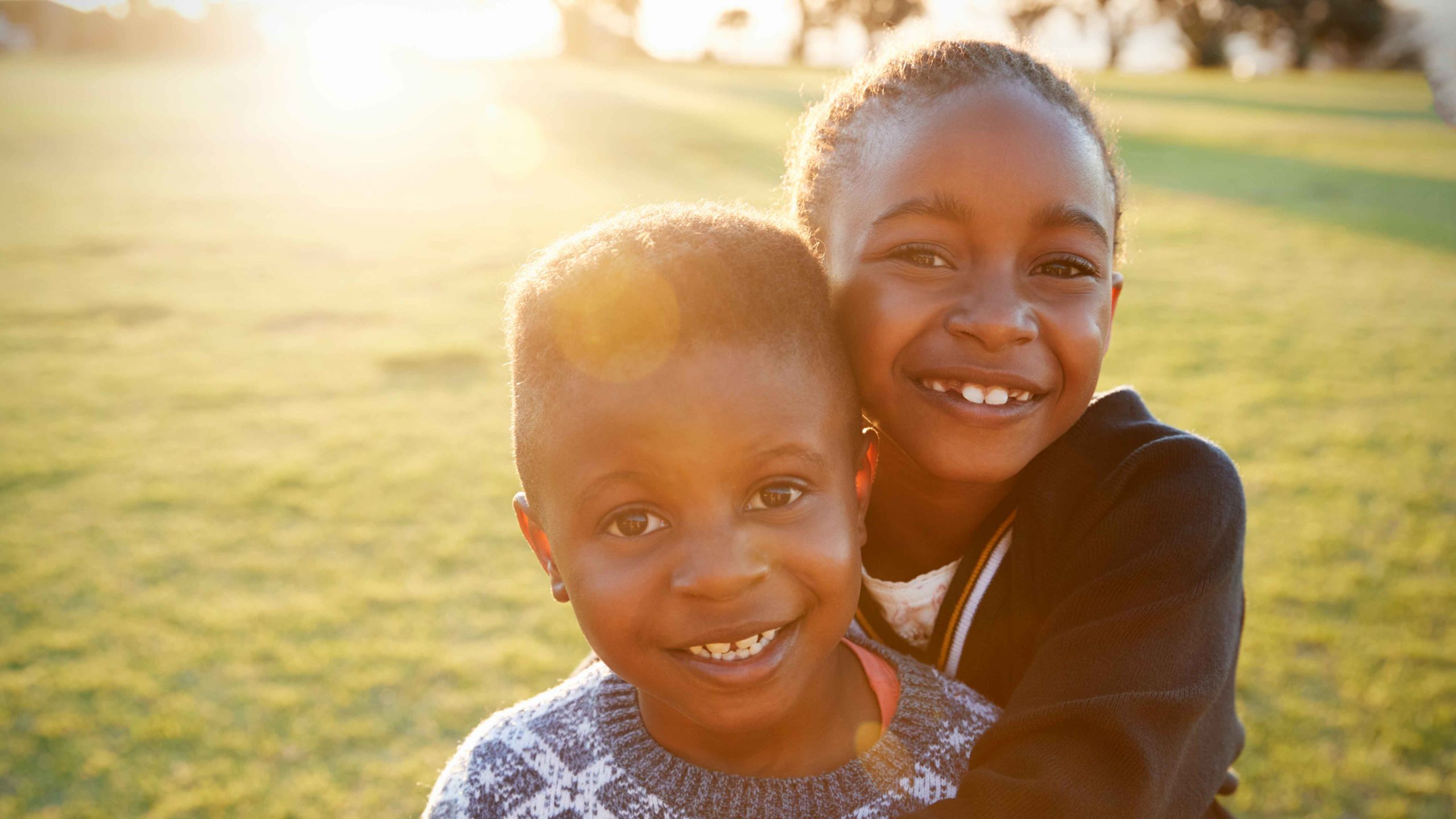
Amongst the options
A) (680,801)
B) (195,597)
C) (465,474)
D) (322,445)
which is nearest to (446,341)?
(322,445)

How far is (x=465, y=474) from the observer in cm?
604

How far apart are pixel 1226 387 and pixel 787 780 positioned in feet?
21.5

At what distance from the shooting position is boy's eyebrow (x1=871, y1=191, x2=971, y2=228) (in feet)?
5.72

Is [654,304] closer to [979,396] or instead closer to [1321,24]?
[979,396]

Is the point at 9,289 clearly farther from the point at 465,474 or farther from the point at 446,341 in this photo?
the point at 465,474

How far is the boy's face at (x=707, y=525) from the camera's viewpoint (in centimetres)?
140

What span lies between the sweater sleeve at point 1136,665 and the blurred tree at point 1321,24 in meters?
42.1

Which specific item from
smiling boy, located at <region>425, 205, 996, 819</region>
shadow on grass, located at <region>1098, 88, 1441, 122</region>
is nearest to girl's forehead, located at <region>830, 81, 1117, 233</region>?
smiling boy, located at <region>425, 205, 996, 819</region>

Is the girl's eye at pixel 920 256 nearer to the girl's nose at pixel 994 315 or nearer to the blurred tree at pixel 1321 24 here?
the girl's nose at pixel 994 315

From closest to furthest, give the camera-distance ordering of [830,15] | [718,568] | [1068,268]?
1. [718,568]
2. [1068,268]
3. [830,15]

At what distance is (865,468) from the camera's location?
172 cm

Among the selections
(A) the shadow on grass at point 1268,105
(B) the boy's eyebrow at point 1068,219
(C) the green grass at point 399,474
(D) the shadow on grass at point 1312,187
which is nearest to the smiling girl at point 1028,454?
(B) the boy's eyebrow at point 1068,219

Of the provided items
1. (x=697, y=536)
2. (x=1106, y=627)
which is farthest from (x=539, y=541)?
(x=1106, y=627)

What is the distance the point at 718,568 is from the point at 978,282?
759 millimetres
